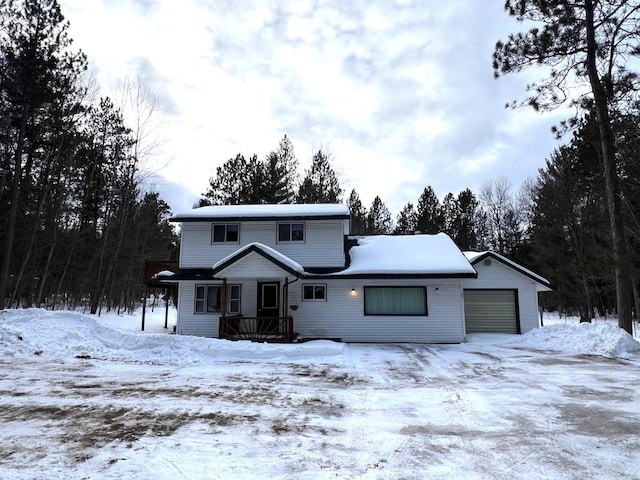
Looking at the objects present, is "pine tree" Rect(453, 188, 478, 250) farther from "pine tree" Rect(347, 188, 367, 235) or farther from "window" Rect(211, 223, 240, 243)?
"window" Rect(211, 223, 240, 243)

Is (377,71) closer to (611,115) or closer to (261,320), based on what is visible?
(611,115)

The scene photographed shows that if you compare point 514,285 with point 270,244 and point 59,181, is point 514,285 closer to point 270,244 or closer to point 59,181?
point 270,244

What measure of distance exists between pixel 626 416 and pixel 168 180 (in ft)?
89.5

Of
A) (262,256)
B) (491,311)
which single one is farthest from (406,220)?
(262,256)

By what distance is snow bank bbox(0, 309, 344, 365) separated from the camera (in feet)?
34.6

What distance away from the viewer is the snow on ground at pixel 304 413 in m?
3.79

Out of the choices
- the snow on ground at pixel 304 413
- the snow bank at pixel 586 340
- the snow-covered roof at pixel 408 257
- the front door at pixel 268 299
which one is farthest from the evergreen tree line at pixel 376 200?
the snow on ground at pixel 304 413

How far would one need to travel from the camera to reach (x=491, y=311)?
55.8 ft

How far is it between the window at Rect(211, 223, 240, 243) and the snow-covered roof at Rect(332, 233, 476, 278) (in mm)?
4969

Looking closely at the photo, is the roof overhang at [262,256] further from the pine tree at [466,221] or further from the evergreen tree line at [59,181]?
the pine tree at [466,221]

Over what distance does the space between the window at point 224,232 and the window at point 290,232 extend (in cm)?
190

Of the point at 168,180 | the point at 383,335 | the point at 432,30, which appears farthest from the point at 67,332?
the point at 168,180

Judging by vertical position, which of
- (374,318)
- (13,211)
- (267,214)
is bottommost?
(374,318)

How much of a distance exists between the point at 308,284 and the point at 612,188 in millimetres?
11402
